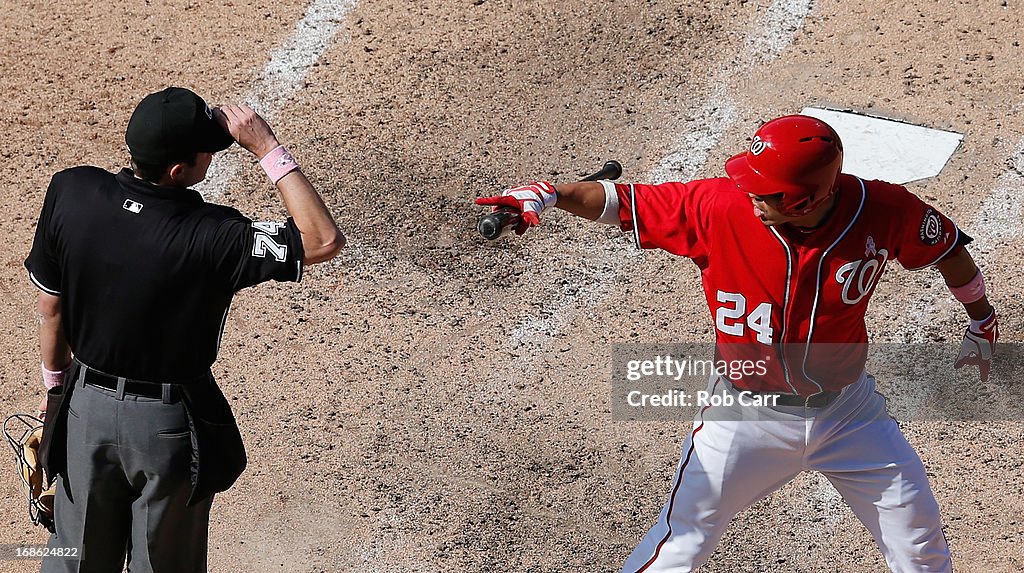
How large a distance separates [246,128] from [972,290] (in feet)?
8.30

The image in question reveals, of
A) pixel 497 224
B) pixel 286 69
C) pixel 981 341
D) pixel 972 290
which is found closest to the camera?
pixel 497 224

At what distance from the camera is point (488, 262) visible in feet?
21.2

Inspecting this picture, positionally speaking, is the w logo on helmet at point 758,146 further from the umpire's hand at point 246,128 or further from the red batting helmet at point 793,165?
the umpire's hand at point 246,128

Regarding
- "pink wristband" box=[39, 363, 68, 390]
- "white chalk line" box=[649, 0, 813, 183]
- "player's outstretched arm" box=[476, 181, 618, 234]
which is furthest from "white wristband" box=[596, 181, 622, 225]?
"white chalk line" box=[649, 0, 813, 183]

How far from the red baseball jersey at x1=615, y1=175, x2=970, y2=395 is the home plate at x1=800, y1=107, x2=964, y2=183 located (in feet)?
8.76

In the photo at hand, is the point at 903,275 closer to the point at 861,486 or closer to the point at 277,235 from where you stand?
the point at 861,486

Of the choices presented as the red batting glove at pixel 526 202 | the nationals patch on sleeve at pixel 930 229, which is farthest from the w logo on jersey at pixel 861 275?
the red batting glove at pixel 526 202

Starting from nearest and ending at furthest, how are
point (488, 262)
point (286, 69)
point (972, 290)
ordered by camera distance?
point (972, 290)
point (488, 262)
point (286, 69)

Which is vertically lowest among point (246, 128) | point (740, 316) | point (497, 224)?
point (740, 316)

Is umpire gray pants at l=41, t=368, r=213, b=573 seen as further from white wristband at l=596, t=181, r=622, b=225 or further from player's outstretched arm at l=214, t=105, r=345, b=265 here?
white wristband at l=596, t=181, r=622, b=225

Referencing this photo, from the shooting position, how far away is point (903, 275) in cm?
626

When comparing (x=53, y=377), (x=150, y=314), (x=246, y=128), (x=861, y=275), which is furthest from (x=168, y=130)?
(x=861, y=275)

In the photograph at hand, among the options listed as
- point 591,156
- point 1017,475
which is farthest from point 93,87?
point 1017,475

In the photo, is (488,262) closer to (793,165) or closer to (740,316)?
(740,316)
